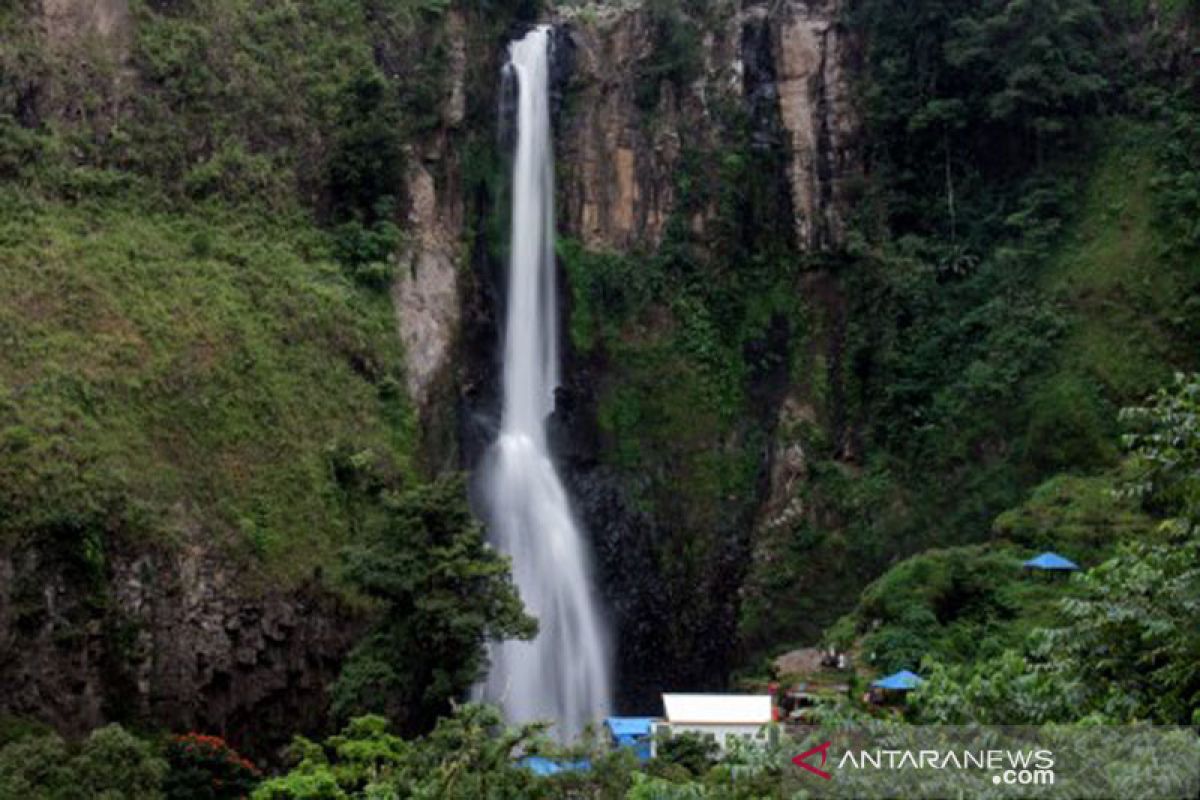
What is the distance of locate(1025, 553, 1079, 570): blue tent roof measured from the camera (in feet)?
78.8

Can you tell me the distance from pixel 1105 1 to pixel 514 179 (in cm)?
1561

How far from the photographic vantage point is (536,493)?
2981 cm

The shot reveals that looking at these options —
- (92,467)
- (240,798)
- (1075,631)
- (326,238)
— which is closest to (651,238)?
(326,238)

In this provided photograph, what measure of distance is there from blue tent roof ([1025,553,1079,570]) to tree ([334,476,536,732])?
9.52m

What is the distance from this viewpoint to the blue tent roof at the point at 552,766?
14106 millimetres

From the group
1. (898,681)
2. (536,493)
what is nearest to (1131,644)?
(898,681)

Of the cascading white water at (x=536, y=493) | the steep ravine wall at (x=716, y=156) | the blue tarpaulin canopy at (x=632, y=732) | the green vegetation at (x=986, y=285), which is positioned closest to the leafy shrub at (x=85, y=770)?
the blue tarpaulin canopy at (x=632, y=732)

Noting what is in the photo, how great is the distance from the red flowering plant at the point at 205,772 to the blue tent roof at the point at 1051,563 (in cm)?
1404

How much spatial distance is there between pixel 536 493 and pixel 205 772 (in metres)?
12.3

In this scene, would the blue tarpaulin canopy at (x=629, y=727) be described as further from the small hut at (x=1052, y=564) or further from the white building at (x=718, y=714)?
the small hut at (x=1052, y=564)

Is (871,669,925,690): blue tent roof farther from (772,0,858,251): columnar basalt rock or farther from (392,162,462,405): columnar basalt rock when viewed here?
(772,0,858,251): columnar basalt rock

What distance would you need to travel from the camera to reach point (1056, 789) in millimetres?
7000

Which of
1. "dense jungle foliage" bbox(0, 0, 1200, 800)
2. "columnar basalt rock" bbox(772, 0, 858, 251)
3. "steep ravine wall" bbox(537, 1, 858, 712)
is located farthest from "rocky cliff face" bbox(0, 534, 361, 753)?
"columnar basalt rock" bbox(772, 0, 858, 251)

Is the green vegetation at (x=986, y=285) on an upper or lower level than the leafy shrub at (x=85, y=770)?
upper
